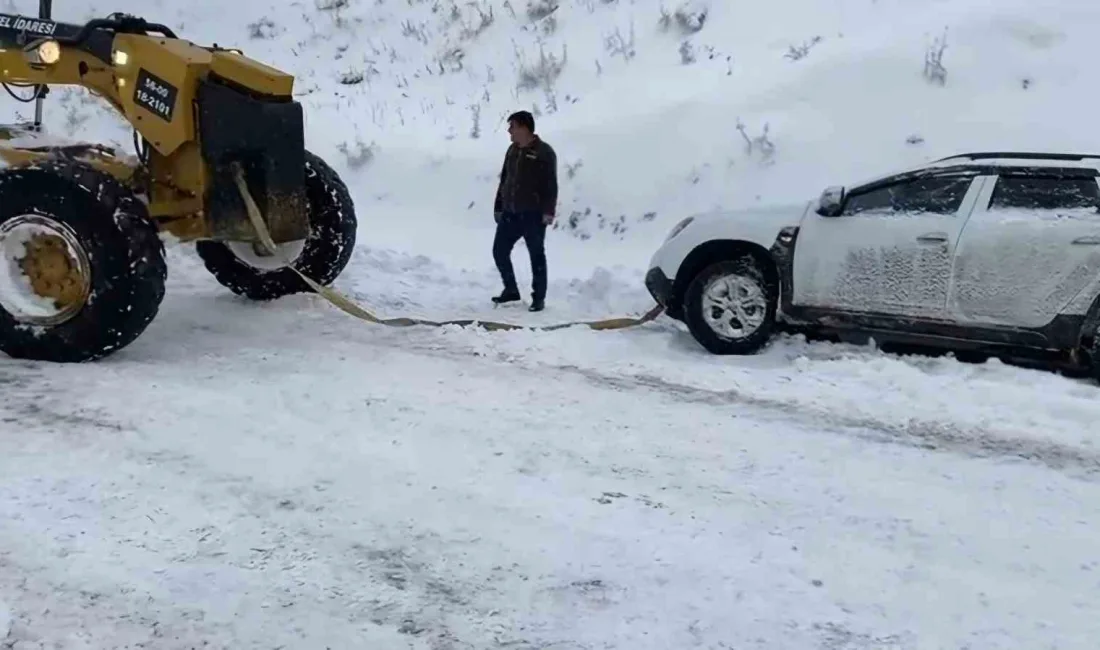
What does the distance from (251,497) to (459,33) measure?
12.6 metres

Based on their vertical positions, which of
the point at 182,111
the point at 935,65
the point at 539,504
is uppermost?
the point at 935,65

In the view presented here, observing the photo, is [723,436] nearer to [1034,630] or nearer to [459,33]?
[1034,630]

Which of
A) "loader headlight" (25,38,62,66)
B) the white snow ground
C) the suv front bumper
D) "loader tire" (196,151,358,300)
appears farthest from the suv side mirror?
"loader headlight" (25,38,62,66)

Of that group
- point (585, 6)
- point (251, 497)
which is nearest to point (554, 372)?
point (251, 497)

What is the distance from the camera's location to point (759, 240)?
7.58 meters

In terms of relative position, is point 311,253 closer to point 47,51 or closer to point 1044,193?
point 47,51

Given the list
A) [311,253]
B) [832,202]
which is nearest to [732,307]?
[832,202]

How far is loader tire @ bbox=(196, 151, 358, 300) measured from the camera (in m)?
8.50

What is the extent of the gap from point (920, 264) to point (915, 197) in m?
0.51

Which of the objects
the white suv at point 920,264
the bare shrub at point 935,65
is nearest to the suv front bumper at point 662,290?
the white suv at point 920,264

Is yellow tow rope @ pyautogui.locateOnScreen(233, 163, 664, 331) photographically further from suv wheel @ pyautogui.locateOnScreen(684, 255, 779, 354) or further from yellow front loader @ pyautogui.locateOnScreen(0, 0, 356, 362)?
suv wheel @ pyautogui.locateOnScreen(684, 255, 779, 354)

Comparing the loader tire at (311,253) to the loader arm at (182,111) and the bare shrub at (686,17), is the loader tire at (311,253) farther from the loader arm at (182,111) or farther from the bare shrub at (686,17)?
the bare shrub at (686,17)

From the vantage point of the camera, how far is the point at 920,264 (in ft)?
23.1

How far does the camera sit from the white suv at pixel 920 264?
6707mm
